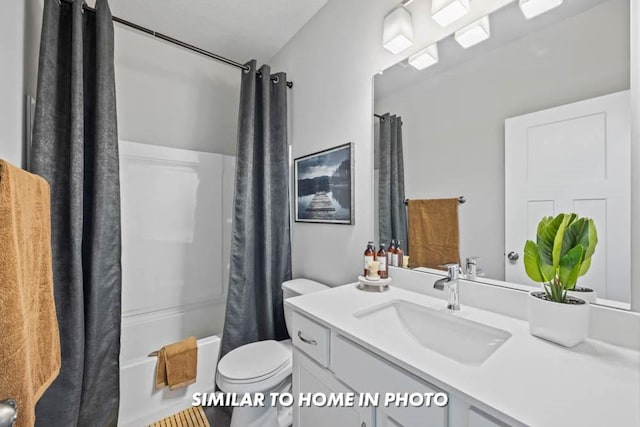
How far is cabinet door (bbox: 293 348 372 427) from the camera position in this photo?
2.71 feet

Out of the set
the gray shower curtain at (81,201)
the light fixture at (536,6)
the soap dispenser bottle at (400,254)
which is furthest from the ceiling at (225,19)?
the soap dispenser bottle at (400,254)

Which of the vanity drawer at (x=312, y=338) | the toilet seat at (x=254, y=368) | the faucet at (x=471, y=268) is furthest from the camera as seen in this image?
the toilet seat at (x=254, y=368)

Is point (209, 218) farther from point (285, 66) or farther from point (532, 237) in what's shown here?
point (532, 237)

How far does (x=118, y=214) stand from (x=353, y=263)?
1.32m

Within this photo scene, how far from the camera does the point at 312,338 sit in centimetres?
100

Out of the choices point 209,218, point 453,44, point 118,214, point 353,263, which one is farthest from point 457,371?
point 209,218

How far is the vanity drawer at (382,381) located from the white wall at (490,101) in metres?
0.59

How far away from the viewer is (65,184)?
1.29 m

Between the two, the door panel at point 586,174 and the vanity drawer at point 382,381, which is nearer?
the vanity drawer at point 382,381

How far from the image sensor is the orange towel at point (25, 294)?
55cm

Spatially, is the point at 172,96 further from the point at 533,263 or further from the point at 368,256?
the point at 533,263

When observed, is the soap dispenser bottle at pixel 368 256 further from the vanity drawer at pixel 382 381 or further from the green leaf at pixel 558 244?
the green leaf at pixel 558 244

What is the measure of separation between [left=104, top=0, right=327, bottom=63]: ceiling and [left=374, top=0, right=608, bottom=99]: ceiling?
0.82 metres

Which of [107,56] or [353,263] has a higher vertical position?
[107,56]
